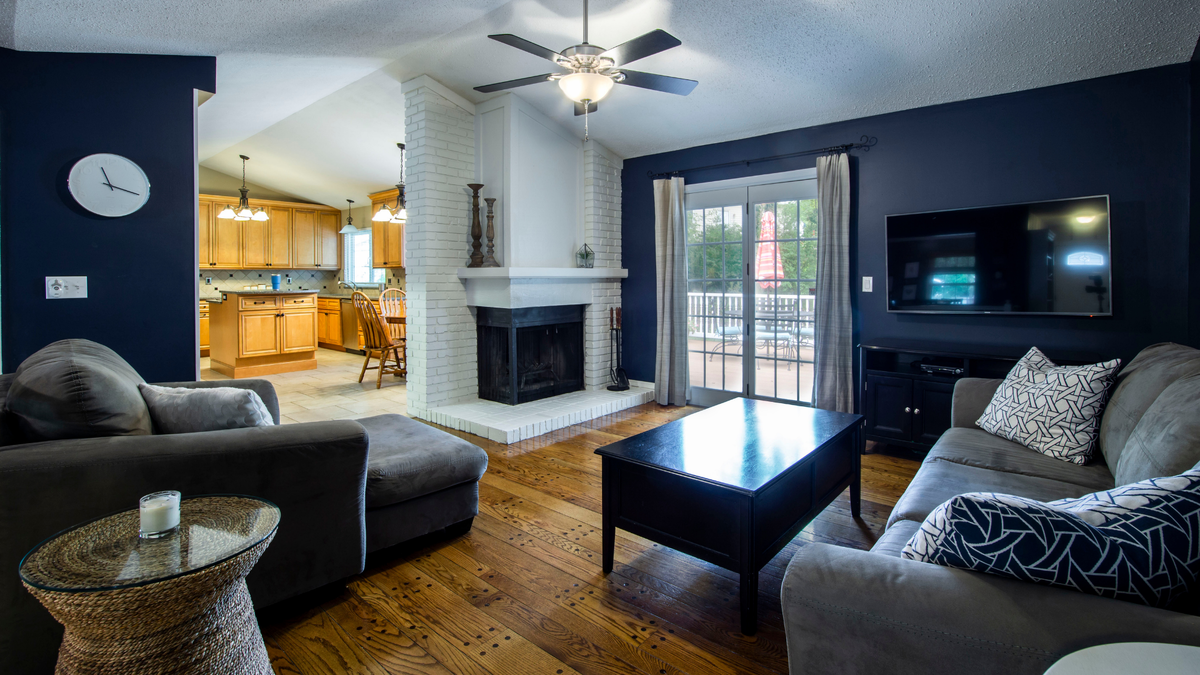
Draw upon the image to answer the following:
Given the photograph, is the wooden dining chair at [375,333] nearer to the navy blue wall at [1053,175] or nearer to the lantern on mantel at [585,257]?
the lantern on mantel at [585,257]

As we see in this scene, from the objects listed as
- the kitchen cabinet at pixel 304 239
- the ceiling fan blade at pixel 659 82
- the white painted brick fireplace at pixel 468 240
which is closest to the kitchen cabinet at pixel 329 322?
the kitchen cabinet at pixel 304 239

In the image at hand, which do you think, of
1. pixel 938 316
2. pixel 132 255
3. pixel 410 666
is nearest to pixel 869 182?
pixel 938 316

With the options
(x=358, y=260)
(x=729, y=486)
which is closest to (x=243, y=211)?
(x=358, y=260)

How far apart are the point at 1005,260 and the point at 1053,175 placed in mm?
569

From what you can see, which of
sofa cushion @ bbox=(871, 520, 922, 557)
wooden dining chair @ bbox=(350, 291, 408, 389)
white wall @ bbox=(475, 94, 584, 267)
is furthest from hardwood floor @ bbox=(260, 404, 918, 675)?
wooden dining chair @ bbox=(350, 291, 408, 389)

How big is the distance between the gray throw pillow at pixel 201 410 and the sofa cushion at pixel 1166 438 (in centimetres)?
265

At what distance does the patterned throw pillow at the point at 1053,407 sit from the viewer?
225 centimetres

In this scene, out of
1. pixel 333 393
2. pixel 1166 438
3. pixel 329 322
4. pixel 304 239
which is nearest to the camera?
pixel 1166 438

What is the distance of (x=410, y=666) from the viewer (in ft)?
5.69

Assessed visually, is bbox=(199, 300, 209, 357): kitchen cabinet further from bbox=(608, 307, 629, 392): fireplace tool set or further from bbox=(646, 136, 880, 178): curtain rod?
bbox=(646, 136, 880, 178): curtain rod

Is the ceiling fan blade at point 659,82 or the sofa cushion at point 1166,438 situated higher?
the ceiling fan blade at point 659,82

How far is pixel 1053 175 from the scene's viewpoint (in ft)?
11.5

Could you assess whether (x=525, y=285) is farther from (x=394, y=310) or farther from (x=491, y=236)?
(x=394, y=310)

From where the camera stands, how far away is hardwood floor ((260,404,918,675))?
5.77 ft
